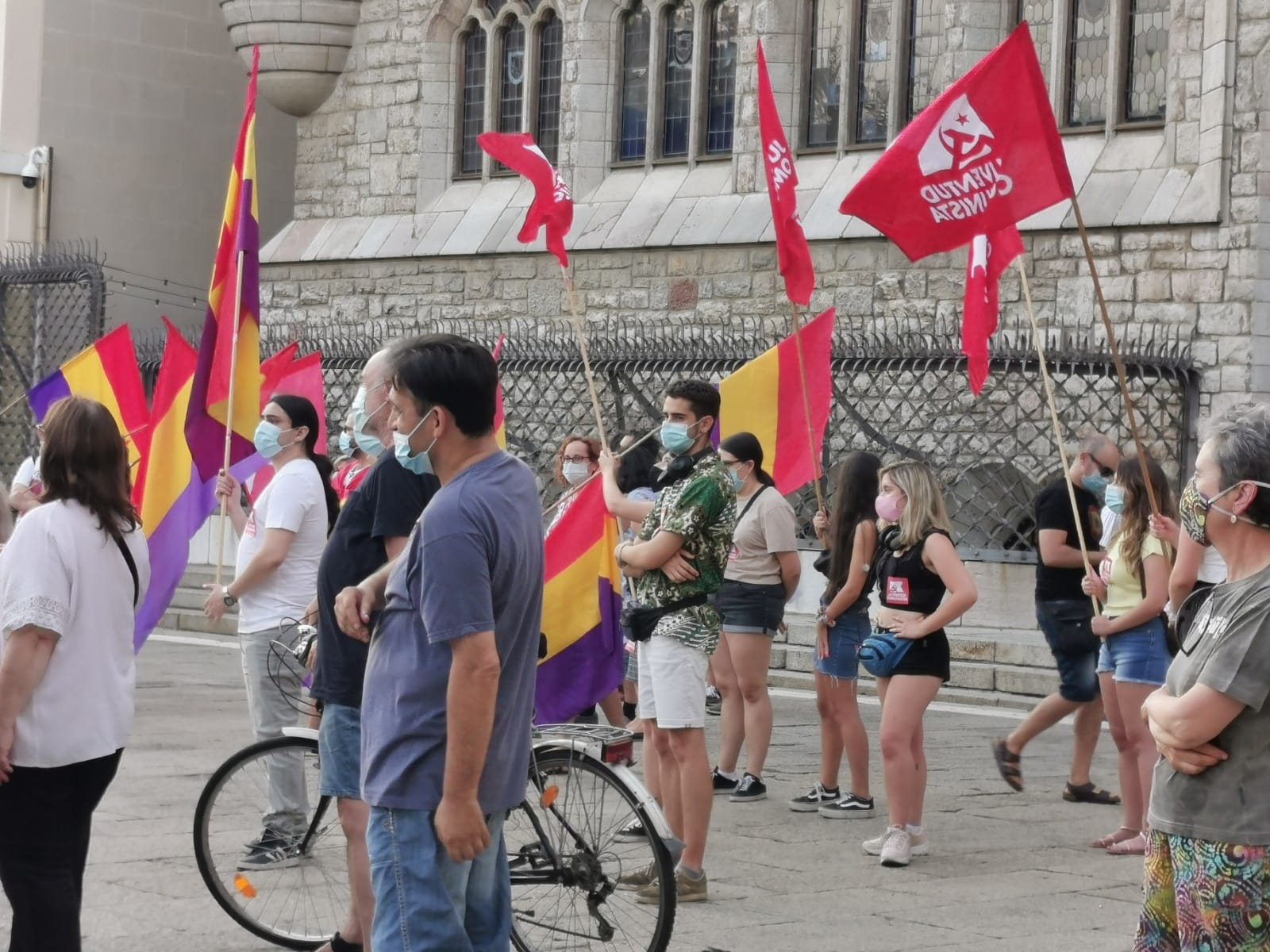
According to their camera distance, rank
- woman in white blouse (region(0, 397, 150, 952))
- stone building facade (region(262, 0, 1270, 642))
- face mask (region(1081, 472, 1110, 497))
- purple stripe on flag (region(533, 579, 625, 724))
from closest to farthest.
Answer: woman in white blouse (region(0, 397, 150, 952))
purple stripe on flag (region(533, 579, 625, 724))
face mask (region(1081, 472, 1110, 497))
stone building facade (region(262, 0, 1270, 642))

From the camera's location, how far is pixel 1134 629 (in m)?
7.73

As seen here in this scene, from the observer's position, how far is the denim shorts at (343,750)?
17.5ft

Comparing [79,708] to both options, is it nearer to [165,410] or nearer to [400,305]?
[165,410]

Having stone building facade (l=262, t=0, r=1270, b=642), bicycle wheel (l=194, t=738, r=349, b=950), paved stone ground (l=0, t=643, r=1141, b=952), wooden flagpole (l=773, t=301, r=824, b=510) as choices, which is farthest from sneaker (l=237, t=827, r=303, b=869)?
stone building facade (l=262, t=0, r=1270, b=642)

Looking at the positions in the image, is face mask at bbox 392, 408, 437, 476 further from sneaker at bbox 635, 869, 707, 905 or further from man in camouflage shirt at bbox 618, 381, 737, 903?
sneaker at bbox 635, 869, 707, 905

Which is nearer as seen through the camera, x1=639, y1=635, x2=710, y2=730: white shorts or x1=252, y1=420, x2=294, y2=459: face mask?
x1=639, y1=635, x2=710, y2=730: white shorts

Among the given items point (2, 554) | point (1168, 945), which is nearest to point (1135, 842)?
point (1168, 945)

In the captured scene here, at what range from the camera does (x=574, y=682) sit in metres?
7.49

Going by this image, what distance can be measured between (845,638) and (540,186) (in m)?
2.84

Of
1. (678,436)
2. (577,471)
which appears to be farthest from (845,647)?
(577,471)

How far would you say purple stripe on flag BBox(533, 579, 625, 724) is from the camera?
7422 millimetres

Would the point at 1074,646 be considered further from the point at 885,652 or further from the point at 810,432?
the point at 810,432

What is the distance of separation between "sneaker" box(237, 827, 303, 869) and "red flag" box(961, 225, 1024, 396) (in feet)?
15.5

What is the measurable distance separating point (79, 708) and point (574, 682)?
3.05 metres
